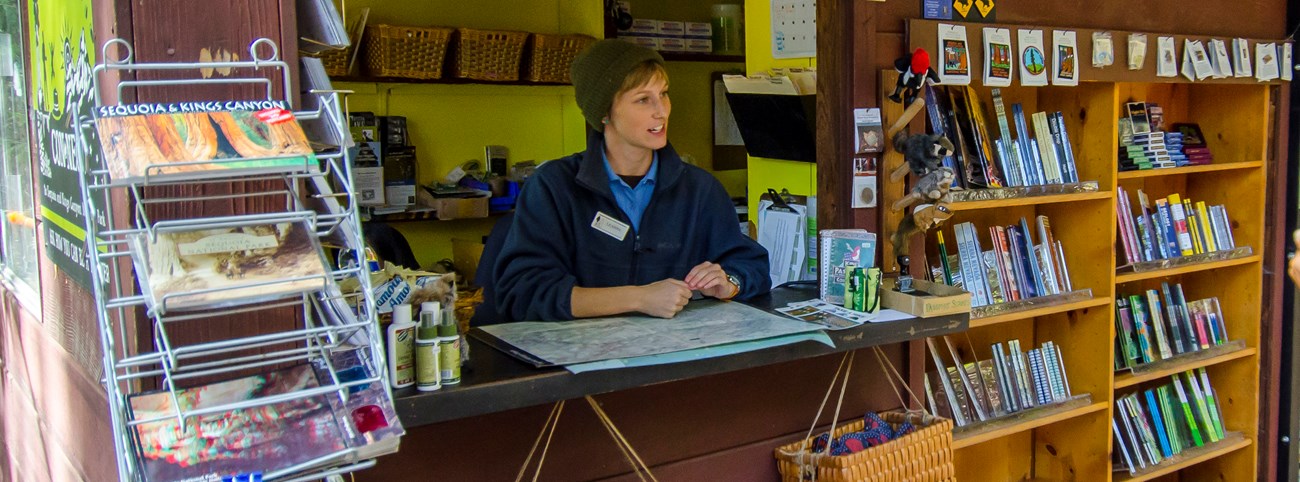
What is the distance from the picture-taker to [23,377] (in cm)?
279

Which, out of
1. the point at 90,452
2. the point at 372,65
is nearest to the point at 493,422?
the point at 90,452

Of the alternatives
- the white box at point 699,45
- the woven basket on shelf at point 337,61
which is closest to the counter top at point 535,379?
the woven basket on shelf at point 337,61

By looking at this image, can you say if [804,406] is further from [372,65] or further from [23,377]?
[372,65]

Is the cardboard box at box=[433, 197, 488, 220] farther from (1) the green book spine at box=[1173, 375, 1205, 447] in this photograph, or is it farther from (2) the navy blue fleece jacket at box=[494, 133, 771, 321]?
(1) the green book spine at box=[1173, 375, 1205, 447]

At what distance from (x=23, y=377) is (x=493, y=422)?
4.92 ft

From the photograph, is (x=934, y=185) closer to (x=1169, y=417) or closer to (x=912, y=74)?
(x=912, y=74)

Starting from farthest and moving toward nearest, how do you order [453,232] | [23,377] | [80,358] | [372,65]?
[453,232] → [372,65] → [23,377] → [80,358]

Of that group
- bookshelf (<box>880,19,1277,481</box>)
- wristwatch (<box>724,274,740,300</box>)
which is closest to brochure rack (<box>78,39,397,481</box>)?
wristwatch (<box>724,274,740,300</box>)

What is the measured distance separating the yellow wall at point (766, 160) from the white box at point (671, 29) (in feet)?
7.21

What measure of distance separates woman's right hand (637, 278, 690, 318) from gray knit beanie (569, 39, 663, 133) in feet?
1.86

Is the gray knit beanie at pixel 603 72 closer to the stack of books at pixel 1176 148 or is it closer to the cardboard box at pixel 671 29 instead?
the stack of books at pixel 1176 148

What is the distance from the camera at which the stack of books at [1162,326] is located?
348cm

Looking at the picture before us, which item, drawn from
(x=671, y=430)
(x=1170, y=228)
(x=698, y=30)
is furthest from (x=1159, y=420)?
(x=698, y=30)

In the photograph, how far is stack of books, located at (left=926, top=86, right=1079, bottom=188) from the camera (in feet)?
9.77
